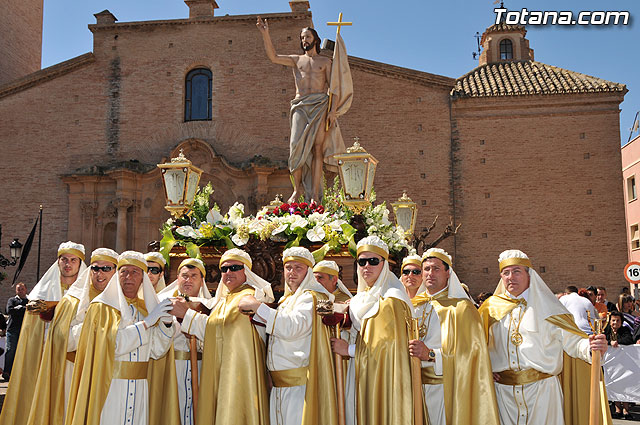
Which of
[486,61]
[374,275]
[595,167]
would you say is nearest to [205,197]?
[374,275]

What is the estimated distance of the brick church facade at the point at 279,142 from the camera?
2136cm

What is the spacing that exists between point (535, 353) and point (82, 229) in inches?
795

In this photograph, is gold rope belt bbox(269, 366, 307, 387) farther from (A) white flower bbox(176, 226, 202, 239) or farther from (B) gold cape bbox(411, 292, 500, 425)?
(A) white flower bbox(176, 226, 202, 239)

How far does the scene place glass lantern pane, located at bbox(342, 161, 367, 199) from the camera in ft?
25.8

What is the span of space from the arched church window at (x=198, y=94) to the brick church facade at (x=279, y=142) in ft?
0.85

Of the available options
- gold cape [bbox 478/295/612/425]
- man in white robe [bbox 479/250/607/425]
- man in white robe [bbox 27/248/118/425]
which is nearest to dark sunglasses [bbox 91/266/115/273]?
man in white robe [bbox 27/248/118/425]

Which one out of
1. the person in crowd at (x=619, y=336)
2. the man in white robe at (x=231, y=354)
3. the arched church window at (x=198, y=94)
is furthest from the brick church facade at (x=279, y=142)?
the man in white robe at (x=231, y=354)

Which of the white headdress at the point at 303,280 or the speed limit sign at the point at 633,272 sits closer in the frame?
the white headdress at the point at 303,280

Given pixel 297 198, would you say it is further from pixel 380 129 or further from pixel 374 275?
pixel 380 129

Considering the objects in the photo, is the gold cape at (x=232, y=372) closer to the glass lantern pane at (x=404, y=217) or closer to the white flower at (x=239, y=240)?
the white flower at (x=239, y=240)

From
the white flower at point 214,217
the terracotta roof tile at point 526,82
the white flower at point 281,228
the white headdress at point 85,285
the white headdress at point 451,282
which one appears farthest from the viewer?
the terracotta roof tile at point 526,82

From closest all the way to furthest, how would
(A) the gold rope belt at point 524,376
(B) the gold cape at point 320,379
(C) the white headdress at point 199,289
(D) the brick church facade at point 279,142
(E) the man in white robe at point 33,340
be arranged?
(B) the gold cape at point 320,379
(A) the gold rope belt at point 524,376
(E) the man in white robe at point 33,340
(C) the white headdress at point 199,289
(D) the brick church facade at point 279,142

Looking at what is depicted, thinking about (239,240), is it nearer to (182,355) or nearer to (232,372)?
(182,355)

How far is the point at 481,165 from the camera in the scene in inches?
861
